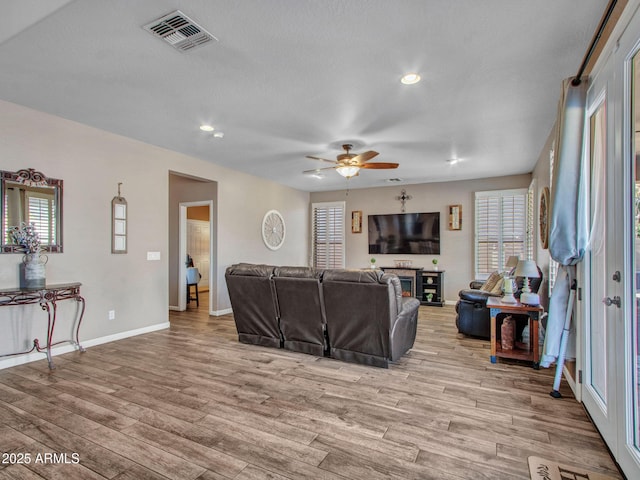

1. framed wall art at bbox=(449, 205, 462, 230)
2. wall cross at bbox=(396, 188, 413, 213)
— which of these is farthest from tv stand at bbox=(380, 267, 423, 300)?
wall cross at bbox=(396, 188, 413, 213)

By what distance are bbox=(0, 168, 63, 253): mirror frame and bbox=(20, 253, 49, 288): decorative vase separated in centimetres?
15

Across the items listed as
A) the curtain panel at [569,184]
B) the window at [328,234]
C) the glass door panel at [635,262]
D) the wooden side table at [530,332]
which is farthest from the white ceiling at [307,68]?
the window at [328,234]

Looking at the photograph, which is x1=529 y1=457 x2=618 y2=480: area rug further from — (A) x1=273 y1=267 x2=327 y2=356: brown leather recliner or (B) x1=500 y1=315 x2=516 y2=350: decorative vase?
(A) x1=273 y1=267 x2=327 y2=356: brown leather recliner

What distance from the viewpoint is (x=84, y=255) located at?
14.0 ft

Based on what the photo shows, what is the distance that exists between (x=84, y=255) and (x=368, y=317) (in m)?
3.65

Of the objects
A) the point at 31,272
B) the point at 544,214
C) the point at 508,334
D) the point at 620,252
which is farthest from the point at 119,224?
the point at 544,214

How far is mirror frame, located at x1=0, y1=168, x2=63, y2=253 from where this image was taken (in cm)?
354

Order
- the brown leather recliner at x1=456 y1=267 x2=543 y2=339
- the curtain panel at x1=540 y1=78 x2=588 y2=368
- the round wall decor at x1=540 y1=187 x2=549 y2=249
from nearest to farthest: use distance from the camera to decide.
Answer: the curtain panel at x1=540 y1=78 x2=588 y2=368 → the round wall decor at x1=540 y1=187 x2=549 y2=249 → the brown leather recliner at x1=456 y1=267 x2=543 y2=339

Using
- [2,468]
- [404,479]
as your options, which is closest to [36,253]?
[2,468]

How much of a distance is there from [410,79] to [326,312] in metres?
2.52

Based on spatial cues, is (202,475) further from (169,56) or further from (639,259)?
(169,56)

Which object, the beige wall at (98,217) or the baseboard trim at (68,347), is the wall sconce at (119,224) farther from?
the baseboard trim at (68,347)

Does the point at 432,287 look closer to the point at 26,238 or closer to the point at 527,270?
the point at 527,270

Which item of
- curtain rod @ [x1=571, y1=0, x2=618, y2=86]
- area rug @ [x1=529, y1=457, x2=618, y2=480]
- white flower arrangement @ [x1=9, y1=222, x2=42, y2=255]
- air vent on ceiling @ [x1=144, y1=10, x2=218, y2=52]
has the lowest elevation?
area rug @ [x1=529, y1=457, x2=618, y2=480]
